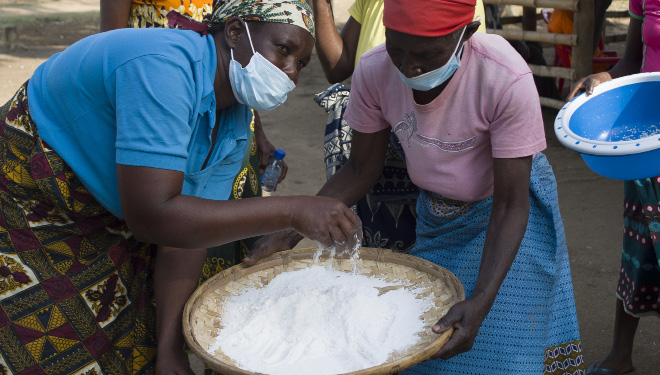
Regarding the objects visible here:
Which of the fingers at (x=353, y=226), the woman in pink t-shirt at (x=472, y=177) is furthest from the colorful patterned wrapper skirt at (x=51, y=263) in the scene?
the fingers at (x=353, y=226)

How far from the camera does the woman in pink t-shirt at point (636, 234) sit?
2697 mm

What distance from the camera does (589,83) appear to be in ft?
8.59

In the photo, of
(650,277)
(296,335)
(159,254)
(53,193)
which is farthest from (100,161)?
(650,277)

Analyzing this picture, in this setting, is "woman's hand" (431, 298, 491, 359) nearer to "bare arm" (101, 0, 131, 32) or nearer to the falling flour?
the falling flour

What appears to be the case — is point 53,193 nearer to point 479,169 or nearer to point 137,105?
point 137,105

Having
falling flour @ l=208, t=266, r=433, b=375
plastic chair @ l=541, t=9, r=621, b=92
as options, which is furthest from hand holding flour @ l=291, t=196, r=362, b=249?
plastic chair @ l=541, t=9, r=621, b=92

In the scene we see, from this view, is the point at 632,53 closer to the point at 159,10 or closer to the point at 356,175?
the point at 356,175

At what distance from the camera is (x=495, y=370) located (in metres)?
2.22

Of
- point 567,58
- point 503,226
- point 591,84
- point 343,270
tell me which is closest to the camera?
point 503,226

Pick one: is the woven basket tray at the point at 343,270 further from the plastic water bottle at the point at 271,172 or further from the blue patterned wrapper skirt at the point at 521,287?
the plastic water bottle at the point at 271,172

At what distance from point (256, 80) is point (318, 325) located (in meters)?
0.73

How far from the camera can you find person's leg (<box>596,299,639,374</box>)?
303 cm

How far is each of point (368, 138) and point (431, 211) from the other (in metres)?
0.33

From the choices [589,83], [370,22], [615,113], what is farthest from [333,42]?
[615,113]
